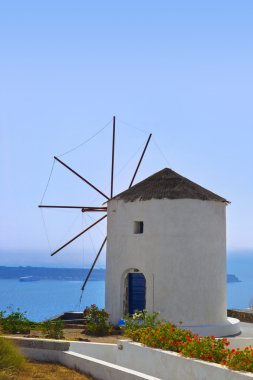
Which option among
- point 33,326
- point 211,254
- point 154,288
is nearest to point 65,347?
point 33,326

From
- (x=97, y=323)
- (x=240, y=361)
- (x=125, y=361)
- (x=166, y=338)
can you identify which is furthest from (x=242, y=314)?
(x=240, y=361)

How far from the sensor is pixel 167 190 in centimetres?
1936

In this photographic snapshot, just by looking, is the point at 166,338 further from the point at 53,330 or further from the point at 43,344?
the point at 53,330

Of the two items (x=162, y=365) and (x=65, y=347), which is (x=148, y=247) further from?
(x=162, y=365)

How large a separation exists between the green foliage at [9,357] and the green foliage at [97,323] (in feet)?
22.3

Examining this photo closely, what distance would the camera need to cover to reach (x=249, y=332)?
19844mm

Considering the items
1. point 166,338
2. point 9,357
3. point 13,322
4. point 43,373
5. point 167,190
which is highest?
point 167,190

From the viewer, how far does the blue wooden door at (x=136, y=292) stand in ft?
Answer: 65.0

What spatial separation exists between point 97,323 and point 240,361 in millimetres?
9320

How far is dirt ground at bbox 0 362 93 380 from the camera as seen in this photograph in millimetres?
10014

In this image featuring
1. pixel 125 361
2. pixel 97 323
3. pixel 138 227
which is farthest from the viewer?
pixel 138 227

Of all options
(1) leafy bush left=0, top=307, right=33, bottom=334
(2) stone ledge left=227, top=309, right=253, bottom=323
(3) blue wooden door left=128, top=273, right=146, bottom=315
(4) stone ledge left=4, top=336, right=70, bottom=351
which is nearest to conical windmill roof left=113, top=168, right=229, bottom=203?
(3) blue wooden door left=128, top=273, right=146, bottom=315

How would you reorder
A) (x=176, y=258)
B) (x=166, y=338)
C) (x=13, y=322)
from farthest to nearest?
(x=176, y=258) < (x=13, y=322) < (x=166, y=338)

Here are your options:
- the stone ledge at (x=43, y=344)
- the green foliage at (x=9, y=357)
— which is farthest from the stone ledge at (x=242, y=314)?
the green foliage at (x=9, y=357)
